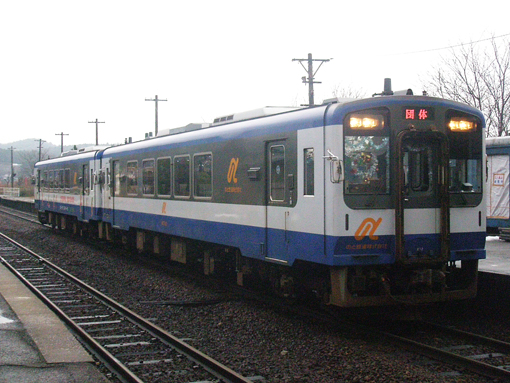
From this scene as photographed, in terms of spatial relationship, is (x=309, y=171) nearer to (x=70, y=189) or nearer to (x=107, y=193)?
(x=107, y=193)

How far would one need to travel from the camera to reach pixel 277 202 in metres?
9.51

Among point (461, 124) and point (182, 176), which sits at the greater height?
point (461, 124)

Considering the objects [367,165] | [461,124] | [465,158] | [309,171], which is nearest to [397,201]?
[367,165]

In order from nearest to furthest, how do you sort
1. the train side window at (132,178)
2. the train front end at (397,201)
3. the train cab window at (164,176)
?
the train front end at (397,201)
the train cab window at (164,176)
the train side window at (132,178)

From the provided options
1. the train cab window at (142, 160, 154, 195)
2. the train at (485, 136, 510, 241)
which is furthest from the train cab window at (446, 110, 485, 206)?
the train at (485, 136, 510, 241)

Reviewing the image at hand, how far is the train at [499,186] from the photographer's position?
59.2 ft

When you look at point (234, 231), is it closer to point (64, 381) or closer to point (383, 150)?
point (383, 150)

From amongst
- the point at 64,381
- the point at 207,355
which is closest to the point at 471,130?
the point at 207,355

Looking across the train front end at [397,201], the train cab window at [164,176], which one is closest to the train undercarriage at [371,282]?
the train front end at [397,201]

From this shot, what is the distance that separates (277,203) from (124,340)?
2823 millimetres

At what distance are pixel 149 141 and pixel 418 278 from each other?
869 centimetres

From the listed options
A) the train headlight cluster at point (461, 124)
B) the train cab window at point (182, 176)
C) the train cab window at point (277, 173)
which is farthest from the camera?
the train cab window at point (182, 176)

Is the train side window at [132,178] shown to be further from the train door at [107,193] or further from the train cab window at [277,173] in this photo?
the train cab window at [277,173]

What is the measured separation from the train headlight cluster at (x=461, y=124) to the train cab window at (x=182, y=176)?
5592 millimetres
